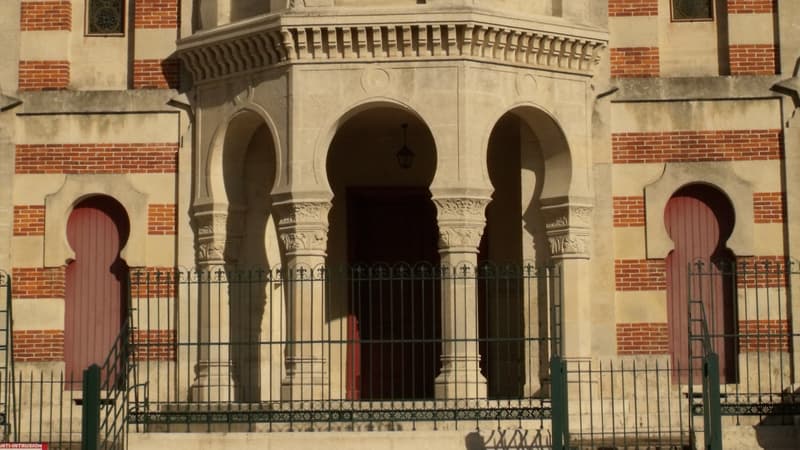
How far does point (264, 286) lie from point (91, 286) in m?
2.31

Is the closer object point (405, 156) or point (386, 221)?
point (405, 156)

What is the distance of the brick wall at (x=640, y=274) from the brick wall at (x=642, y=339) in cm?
48

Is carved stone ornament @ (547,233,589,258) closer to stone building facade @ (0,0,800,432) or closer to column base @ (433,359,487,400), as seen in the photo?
stone building facade @ (0,0,800,432)

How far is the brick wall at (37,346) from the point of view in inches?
813

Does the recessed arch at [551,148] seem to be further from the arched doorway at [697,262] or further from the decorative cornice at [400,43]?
the arched doorway at [697,262]

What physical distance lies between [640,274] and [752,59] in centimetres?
322

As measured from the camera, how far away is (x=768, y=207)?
2053 centimetres

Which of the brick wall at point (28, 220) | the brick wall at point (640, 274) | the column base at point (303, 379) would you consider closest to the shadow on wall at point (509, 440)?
the column base at point (303, 379)

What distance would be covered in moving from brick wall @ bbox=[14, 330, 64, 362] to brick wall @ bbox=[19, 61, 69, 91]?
10.8 ft

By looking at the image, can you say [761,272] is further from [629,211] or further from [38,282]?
[38,282]

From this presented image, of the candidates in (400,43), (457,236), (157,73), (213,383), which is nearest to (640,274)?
(457,236)

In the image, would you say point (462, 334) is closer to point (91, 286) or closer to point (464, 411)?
point (464, 411)

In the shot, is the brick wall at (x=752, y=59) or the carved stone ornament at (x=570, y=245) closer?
the carved stone ornament at (x=570, y=245)

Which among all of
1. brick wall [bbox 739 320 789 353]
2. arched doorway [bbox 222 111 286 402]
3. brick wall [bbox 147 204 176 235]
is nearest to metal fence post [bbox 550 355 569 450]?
brick wall [bbox 739 320 789 353]
